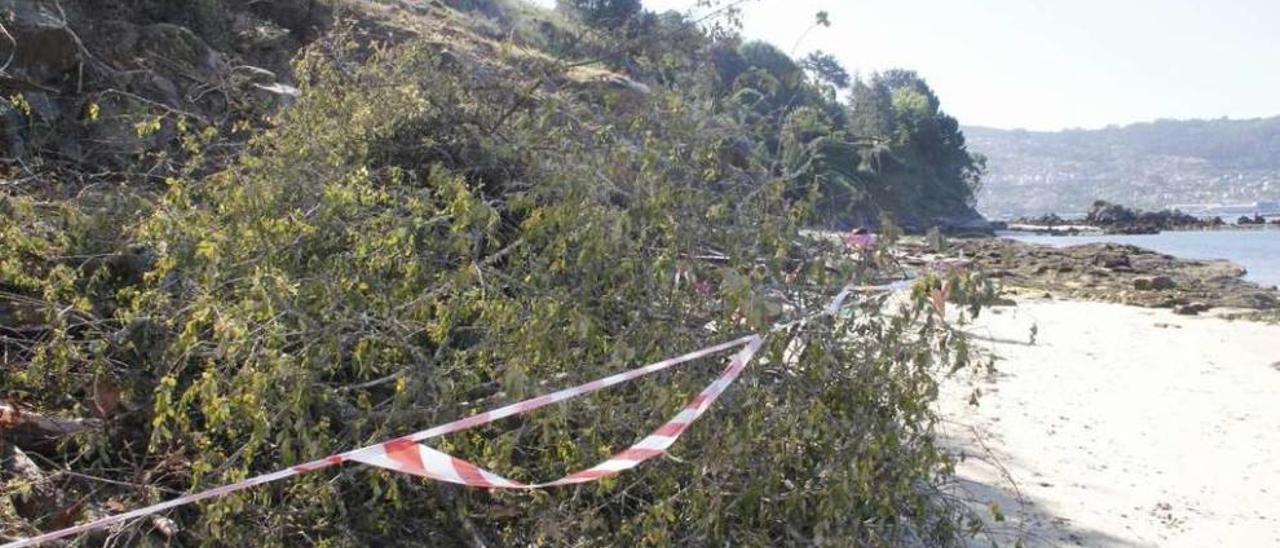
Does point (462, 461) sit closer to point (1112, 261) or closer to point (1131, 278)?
point (1131, 278)

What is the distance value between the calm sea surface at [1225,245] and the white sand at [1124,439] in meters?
18.3

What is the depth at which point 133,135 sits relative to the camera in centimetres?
636

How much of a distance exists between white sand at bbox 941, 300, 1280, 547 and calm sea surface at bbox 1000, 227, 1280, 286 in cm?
1830

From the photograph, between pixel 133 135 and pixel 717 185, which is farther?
pixel 133 135

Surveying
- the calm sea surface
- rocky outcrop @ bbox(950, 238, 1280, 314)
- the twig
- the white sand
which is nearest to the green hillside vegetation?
the twig

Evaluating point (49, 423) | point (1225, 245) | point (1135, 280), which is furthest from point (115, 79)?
point (1225, 245)

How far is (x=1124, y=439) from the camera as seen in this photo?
→ 7.86 m

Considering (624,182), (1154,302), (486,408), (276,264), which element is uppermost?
(624,182)

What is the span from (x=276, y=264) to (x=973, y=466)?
4.29 meters

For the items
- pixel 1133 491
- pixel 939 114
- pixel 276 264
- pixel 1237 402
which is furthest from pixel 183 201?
pixel 939 114

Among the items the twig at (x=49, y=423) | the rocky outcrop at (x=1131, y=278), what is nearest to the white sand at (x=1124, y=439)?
the twig at (x=49, y=423)

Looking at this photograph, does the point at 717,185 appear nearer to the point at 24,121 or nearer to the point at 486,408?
the point at 486,408

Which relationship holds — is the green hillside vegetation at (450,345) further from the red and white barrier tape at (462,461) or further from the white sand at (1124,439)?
the white sand at (1124,439)

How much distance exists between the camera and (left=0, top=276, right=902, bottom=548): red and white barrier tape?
315 cm
